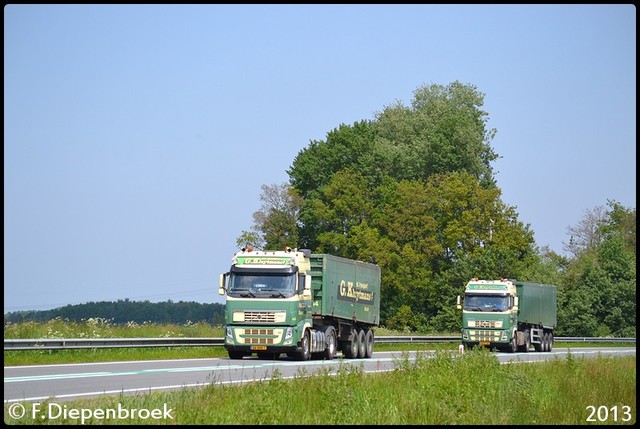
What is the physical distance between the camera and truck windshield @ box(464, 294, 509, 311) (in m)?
47.6

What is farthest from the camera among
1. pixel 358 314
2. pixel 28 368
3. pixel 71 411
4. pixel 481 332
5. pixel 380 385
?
pixel 481 332

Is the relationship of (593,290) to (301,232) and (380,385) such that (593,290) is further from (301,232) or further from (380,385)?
(380,385)

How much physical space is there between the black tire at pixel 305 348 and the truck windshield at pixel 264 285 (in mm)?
1744

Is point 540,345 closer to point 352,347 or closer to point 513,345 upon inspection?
point 513,345

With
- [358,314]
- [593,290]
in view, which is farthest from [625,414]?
[593,290]

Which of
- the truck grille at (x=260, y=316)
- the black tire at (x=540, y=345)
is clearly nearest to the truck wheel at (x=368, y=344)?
the truck grille at (x=260, y=316)

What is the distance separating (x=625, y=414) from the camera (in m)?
19.2

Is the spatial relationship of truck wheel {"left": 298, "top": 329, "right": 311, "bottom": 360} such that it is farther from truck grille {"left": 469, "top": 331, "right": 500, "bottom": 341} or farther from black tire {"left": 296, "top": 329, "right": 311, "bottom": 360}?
truck grille {"left": 469, "top": 331, "right": 500, "bottom": 341}

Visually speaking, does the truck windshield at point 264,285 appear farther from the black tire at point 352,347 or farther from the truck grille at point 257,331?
the black tire at point 352,347

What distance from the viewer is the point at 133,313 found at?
7512 centimetres

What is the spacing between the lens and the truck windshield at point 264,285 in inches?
1314

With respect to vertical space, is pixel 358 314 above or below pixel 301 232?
below

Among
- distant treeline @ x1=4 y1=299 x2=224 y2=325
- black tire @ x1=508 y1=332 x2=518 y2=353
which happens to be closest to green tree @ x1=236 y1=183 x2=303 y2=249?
distant treeline @ x1=4 y1=299 x2=224 y2=325

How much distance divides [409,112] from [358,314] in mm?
68776
